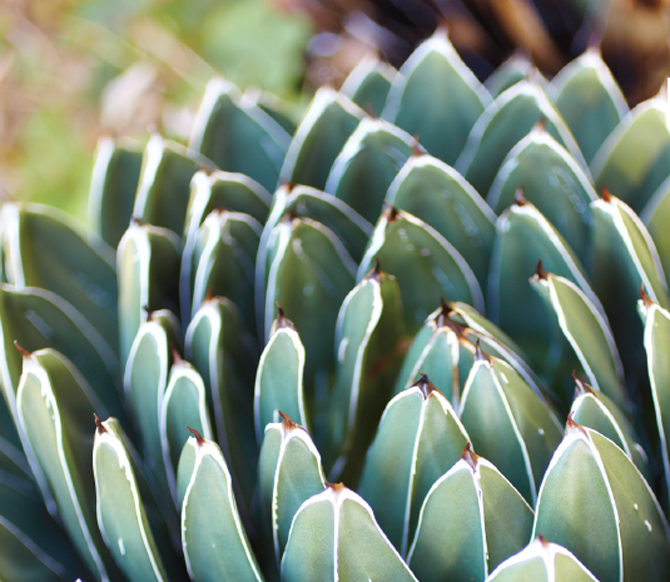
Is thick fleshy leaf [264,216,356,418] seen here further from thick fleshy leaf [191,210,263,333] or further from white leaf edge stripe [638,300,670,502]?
white leaf edge stripe [638,300,670,502]

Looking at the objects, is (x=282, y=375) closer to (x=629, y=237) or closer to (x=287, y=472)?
(x=287, y=472)

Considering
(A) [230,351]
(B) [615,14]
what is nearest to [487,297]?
(A) [230,351]

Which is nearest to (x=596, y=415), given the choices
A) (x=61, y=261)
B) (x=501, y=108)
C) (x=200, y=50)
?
(x=501, y=108)

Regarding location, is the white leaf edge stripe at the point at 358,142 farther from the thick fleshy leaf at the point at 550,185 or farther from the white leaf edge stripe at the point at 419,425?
the white leaf edge stripe at the point at 419,425

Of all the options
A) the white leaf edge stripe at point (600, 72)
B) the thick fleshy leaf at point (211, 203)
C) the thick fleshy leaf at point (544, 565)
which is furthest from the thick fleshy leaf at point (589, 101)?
the thick fleshy leaf at point (544, 565)

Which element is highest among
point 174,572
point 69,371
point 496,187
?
point 496,187

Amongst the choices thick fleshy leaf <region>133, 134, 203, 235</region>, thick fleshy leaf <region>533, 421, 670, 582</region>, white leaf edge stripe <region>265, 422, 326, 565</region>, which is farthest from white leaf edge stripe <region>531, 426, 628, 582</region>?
thick fleshy leaf <region>133, 134, 203, 235</region>

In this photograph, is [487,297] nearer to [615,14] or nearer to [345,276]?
[345,276]
